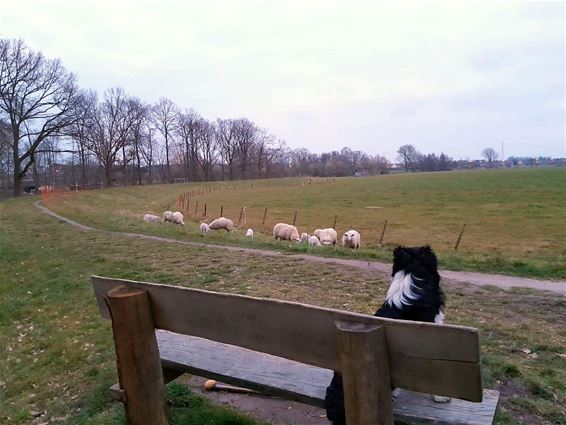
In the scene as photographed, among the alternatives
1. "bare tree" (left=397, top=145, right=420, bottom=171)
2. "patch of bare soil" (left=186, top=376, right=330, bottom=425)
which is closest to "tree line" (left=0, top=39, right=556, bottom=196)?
"bare tree" (left=397, top=145, right=420, bottom=171)

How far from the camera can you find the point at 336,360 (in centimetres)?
224

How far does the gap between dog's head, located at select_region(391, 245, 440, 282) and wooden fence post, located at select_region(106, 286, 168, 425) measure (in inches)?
78.3

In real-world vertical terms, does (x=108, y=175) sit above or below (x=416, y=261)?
above

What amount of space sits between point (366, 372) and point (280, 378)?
1.28 metres

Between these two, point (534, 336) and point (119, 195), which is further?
point (119, 195)

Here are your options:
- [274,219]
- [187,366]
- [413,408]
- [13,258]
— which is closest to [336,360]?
[413,408]

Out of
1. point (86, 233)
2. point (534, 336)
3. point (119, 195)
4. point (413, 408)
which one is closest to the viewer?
point (413, 408)

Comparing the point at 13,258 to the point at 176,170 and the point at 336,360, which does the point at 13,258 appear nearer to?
the point at 336,360

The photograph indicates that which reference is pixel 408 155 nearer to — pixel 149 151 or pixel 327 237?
pixel 149 151

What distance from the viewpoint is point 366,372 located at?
2098mm

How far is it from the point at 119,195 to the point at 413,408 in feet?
175

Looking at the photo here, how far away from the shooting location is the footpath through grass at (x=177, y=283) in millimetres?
4484

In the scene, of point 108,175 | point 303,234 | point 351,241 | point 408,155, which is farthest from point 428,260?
point 408,155

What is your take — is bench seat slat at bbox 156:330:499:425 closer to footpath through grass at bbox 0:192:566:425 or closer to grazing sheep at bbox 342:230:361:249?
footpath through grass at bbox 0:192:566:425
